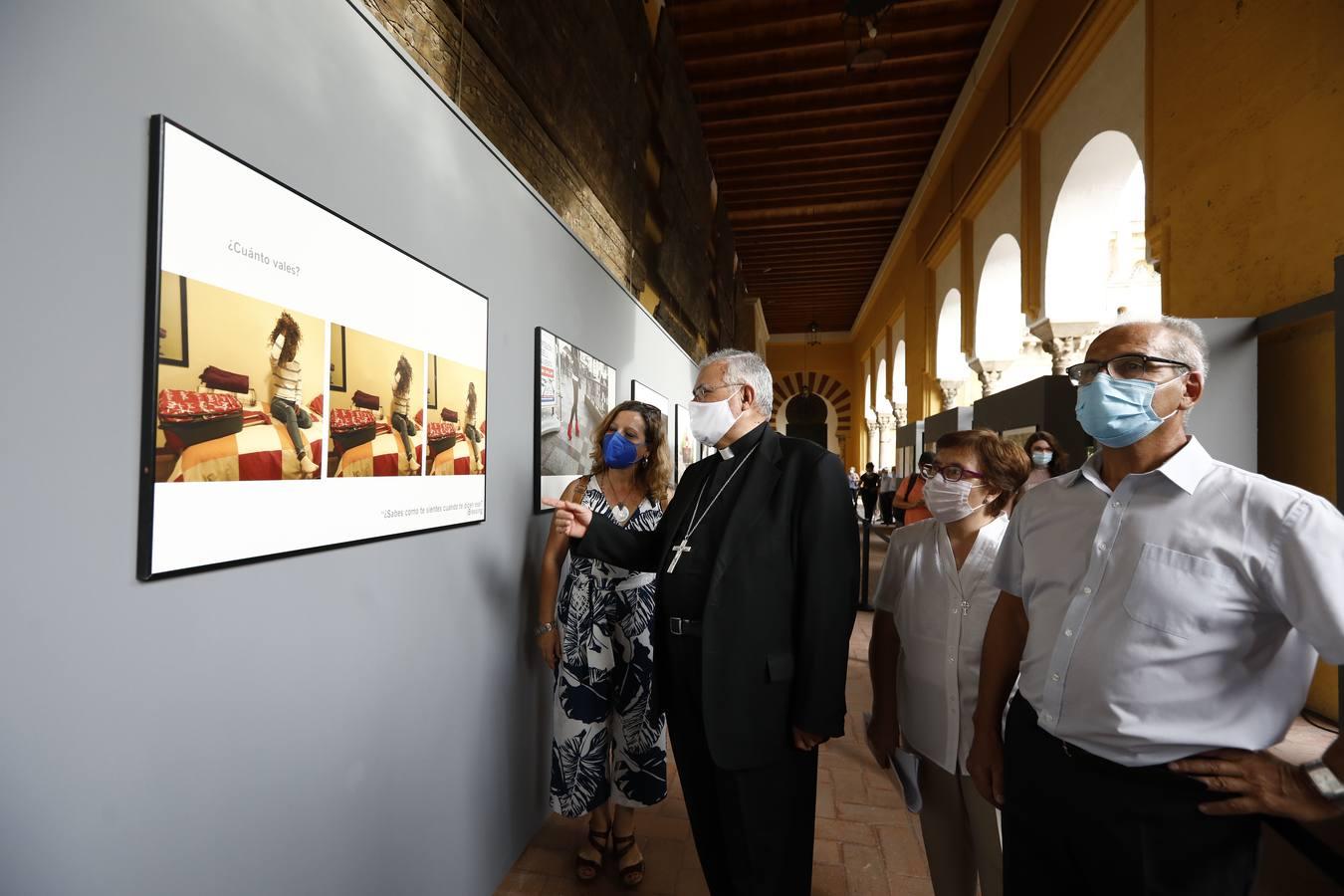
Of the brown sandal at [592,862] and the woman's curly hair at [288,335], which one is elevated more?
the woman's curly hair at [288,335]

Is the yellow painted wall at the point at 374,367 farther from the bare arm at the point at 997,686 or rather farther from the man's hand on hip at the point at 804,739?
the bare arm at the point at 997,686

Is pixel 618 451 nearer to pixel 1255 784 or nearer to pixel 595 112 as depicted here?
pixel 1255 784

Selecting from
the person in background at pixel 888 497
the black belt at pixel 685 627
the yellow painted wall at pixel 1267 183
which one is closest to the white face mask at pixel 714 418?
the black belt at pixel 685 627

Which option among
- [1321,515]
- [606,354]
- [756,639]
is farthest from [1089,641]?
[606,354]

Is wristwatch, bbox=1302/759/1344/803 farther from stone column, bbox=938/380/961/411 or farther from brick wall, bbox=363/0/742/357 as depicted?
stone column, bbox=938/380/961/411

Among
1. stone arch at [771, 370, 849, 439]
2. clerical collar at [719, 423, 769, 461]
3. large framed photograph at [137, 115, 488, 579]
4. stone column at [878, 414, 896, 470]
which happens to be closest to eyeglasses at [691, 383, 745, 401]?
clerical collar at [719, 423, 769, 461]

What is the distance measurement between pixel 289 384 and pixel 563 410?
1.63 m

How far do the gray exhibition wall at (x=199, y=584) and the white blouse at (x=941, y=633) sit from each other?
1455 millimetres

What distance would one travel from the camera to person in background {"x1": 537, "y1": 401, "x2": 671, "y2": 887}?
239 cm

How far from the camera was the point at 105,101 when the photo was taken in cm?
93

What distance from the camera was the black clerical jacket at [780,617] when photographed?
1584 millimetres

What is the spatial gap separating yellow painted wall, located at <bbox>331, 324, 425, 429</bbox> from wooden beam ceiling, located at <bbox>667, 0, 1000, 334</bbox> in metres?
5.64

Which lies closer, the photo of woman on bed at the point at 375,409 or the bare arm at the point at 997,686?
the photo of woman on bed at the point at 375,409

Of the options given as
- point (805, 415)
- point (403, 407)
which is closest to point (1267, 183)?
point (403, 407)
